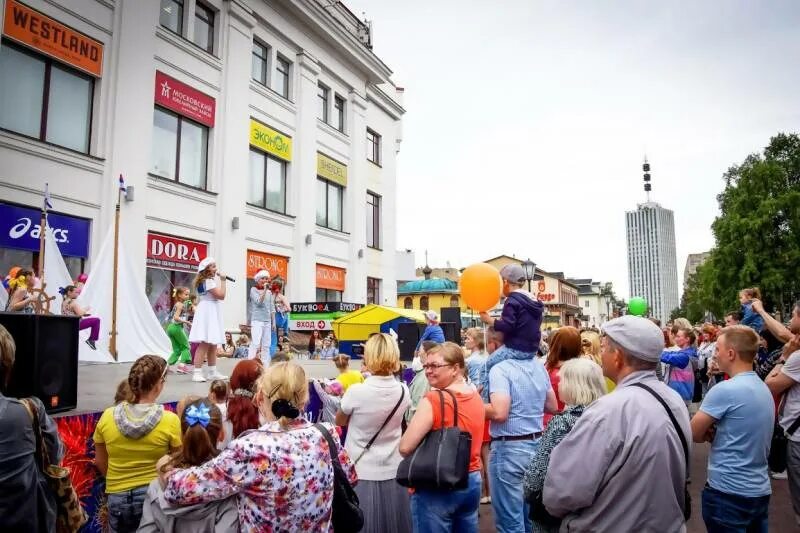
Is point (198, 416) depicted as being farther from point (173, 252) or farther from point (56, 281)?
point (173, 252)

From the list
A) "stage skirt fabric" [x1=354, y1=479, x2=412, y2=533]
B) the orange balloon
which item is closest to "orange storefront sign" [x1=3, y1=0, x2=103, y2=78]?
the orange balloon

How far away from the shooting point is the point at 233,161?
18906mm

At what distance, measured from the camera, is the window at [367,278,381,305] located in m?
27.4

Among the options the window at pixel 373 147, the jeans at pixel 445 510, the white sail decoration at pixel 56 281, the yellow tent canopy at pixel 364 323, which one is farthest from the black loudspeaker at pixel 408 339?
the window at pixel 373 147

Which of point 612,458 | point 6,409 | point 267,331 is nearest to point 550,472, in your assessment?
point 612,458

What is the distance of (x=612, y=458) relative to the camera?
2365 millimetres

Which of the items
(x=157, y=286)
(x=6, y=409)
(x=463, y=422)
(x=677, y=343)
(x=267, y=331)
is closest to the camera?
(x=6, y=409)

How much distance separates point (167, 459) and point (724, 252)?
42790mm

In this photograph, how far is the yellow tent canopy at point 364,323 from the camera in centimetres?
1952

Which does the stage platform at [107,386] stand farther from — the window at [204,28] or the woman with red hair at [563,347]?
the window at [204,28]

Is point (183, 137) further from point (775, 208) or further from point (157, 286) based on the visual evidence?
point (775, 208)

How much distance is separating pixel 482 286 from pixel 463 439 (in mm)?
4065

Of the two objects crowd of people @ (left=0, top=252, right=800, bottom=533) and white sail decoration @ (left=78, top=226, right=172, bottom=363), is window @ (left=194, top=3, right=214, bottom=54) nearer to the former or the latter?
white sail decoration @ (left=78, top=226, right=172, bottom=363)

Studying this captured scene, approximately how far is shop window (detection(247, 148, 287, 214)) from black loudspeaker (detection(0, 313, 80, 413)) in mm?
15794
